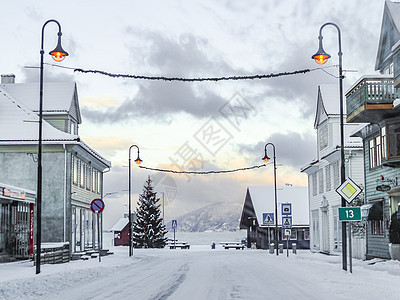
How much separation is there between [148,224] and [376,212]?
150 ft

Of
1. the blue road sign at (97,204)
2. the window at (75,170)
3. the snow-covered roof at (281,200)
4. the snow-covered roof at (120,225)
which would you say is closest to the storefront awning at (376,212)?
the blue road sign at (97,204)

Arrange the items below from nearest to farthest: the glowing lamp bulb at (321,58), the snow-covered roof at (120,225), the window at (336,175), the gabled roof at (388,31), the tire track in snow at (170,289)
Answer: the tire track in snow at (170,289)
the glowing lamp bulb at (321,58)
the gabled roof at (388,31)
the window at (336,175)
the snow-covered roof at (120,225)

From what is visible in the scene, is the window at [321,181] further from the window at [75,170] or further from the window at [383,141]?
the window at [75,170]

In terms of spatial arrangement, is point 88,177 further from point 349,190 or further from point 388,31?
point 349,190

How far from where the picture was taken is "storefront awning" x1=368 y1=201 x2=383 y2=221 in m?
28.5

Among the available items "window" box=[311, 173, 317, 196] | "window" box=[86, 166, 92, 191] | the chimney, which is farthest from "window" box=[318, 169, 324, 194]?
the chimney

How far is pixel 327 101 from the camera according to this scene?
42250 millimetres

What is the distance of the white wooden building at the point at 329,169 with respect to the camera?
3684cm

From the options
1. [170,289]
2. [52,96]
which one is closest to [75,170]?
[52,96]

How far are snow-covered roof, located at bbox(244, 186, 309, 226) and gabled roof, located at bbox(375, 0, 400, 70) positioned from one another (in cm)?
3558

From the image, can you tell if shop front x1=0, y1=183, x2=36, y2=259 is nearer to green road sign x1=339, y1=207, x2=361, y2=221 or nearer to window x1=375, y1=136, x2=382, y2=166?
green road sign x1=339, y1=207, x2=361, y2=221

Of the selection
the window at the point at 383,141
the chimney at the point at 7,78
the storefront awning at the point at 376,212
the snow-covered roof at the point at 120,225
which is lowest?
the snow-covered roof at the point at 120,225

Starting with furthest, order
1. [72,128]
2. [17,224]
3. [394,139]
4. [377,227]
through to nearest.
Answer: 1. [72,128]
2. [377,227]
3. [17,224]
4. [394,139]

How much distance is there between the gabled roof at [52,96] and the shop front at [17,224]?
30.1ft
